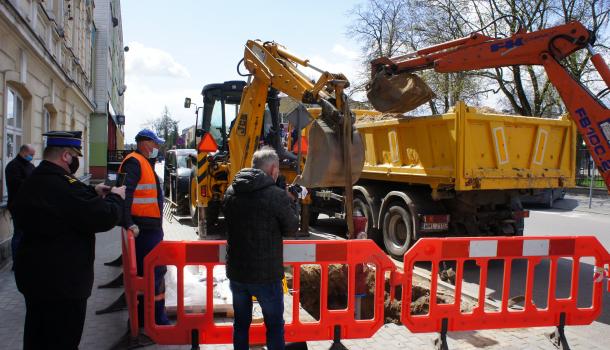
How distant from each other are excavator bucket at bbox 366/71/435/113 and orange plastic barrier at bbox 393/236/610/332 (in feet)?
12.9

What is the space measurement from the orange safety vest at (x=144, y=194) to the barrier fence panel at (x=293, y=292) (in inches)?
13.9

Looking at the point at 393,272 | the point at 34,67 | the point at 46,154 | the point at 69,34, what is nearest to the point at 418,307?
the point at 393,272

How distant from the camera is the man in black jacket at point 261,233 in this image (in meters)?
3.31

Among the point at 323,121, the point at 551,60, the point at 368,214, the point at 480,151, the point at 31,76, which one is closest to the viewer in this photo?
the point at 323,121

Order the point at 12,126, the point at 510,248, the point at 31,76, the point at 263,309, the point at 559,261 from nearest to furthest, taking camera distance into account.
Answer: the point at 263,309 → the point at 510,248 → the point at 559,261 → the point at 12,126 → the point at 31,76

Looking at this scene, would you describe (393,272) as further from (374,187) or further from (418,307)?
(374,187)

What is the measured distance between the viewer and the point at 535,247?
4469mm

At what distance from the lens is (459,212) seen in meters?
7.75

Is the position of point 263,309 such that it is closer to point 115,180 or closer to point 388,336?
point 115,180

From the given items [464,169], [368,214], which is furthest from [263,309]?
[368,214]

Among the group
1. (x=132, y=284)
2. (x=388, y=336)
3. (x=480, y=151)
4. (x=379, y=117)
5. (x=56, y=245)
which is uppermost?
(x=379, y=117)

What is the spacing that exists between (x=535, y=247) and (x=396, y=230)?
403cm

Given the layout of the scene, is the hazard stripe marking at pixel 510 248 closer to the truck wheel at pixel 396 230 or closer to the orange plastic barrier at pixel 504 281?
the orange plastic barrier at pixel 504 281

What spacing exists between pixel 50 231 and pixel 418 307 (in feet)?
14.9
